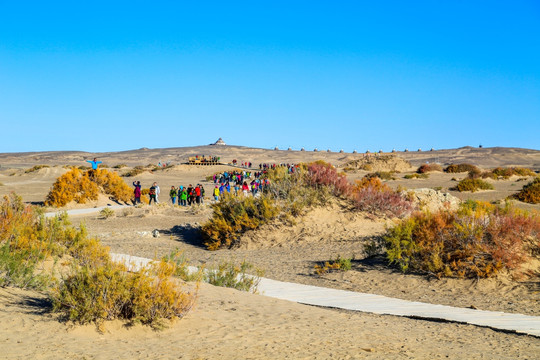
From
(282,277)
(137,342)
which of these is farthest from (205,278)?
(137,342)

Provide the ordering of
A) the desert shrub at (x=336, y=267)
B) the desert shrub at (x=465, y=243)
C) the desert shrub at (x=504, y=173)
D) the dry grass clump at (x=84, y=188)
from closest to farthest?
the desert shrub at (x=465, y=243), the desert shrub at (x=336, y=267), the dry grass clump at (x=84, y=188), the desert shrub at (x=504, y=173)

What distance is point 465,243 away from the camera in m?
10.7

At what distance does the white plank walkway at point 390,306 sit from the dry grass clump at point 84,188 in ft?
67.1

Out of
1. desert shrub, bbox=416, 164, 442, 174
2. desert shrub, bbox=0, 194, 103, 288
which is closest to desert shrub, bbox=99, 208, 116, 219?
desert shrub, bbox=0, 194, 103, 288

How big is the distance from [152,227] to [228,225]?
509 centimetres

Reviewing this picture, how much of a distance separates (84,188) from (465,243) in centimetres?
2344

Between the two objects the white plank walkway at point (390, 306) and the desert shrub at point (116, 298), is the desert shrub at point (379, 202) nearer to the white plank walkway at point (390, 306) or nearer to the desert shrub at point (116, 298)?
the white plank walkway at point (390, 306)

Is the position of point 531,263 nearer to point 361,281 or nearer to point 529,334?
point 361,281

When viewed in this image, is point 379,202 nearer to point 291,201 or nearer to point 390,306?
point 291,201

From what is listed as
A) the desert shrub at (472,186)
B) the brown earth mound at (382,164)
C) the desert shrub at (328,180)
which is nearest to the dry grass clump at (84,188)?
the desert shrub at (328,180)

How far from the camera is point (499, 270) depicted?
406 inches

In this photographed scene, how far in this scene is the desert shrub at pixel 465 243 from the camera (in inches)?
410

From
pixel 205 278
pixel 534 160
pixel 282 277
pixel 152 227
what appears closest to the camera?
pixel 205 278

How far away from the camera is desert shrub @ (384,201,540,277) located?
1042 cm
